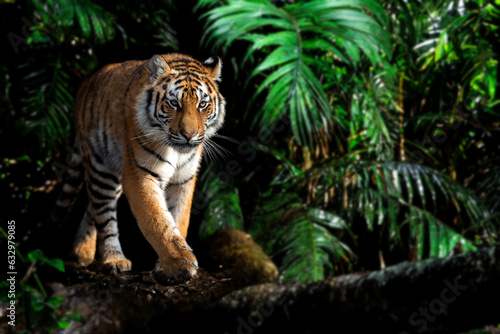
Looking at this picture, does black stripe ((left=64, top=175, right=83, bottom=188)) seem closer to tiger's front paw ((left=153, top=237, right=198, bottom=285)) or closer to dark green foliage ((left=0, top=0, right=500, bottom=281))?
dark green foliage ((left=0, top=0, right=500, bottom=281))

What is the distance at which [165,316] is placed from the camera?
179 centimetres

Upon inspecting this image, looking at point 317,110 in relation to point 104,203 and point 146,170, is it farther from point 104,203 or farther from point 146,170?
point 146,170

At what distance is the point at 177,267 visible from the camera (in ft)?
6.93

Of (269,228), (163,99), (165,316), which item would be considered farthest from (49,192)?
(165,316)

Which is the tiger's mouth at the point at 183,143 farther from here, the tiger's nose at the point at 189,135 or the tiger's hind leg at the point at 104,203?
the tiger's hind leg at the point at 104,203

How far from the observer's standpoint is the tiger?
226 centimetres

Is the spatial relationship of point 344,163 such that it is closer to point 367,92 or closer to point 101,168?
point 367,92

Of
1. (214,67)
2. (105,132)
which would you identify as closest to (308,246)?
(105,132)

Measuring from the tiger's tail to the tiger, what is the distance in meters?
0.26

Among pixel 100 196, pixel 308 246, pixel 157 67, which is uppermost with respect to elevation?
pixel 157 67

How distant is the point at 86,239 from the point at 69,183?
1.36 feet

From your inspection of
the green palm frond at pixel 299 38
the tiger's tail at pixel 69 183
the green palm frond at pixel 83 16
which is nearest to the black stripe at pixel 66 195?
the tiger's tail at pixel 69 183

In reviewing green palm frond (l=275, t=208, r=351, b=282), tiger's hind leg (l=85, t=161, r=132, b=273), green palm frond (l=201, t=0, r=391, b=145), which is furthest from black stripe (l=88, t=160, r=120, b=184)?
green palm frond (l=275, t=208, r=351, b=282)

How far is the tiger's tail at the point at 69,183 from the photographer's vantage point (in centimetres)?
334
